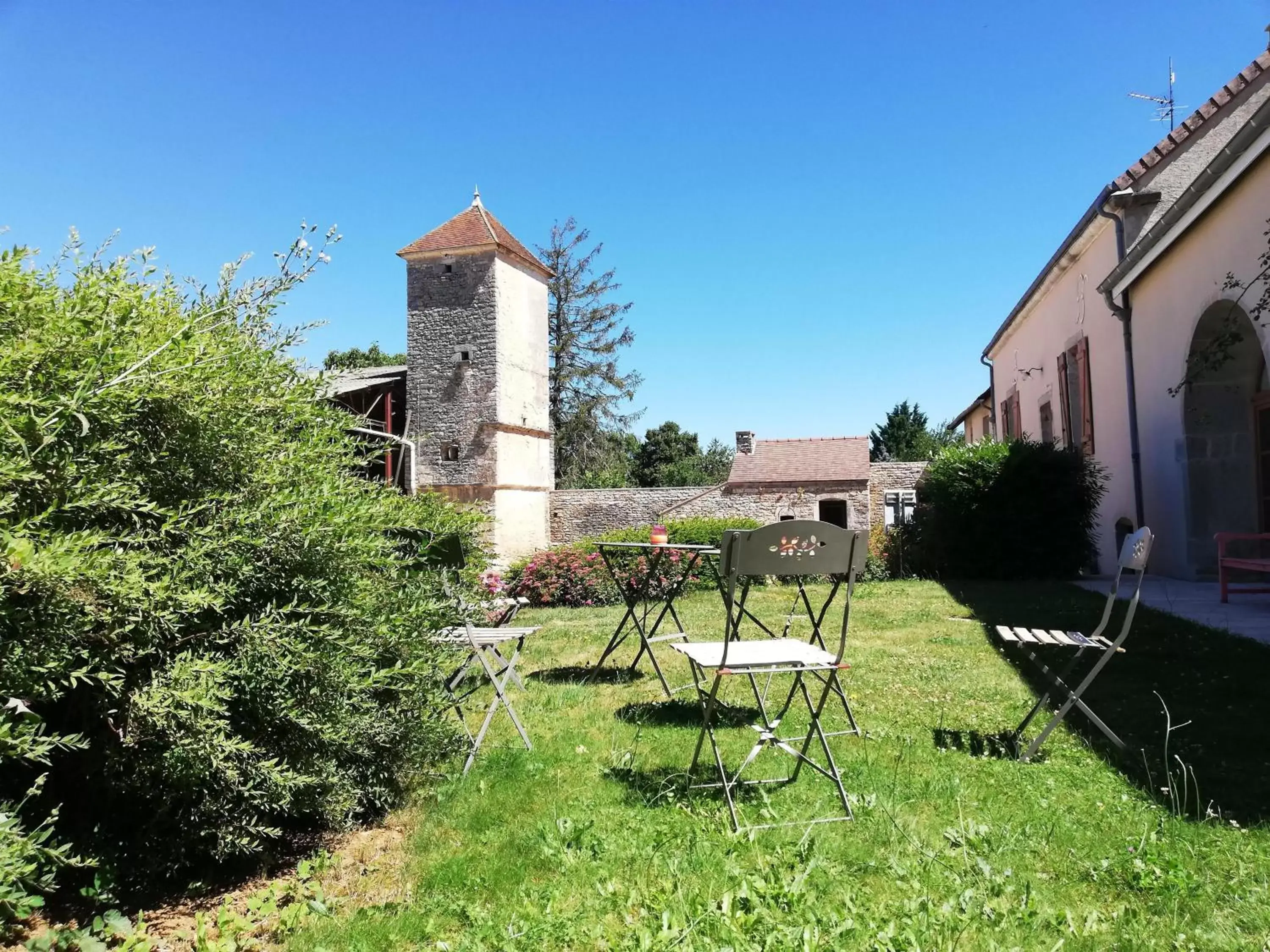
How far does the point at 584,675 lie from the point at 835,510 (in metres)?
15.2

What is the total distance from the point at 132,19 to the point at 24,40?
6.38ft

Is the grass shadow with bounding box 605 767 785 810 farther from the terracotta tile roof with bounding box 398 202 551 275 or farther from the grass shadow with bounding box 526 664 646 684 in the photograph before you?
the terracotta tile roof with bounding box 398 202 551 275

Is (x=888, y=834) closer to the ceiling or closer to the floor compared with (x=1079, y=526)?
closer to the floor

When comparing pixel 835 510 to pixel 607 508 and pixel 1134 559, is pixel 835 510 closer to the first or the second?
pixel 607 508

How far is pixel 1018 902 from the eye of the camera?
238 centimetres

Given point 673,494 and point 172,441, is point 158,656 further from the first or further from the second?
point 673,494

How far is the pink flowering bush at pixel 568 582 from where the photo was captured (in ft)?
40.1

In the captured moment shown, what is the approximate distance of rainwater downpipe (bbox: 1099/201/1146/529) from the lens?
11.1 m

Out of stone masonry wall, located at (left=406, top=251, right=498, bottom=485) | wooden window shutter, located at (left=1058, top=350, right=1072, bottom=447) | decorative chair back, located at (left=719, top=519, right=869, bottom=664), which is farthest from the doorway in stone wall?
decorative chair back, located at (left=719, top=519, right=869, bottom=664)

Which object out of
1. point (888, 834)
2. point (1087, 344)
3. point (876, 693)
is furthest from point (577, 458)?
point (888, 834)

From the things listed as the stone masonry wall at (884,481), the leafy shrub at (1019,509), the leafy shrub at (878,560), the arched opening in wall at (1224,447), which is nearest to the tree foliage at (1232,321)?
the arched opening in wall at (1224,447)

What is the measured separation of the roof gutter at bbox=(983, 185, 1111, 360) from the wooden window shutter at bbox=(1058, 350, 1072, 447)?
1.66 m

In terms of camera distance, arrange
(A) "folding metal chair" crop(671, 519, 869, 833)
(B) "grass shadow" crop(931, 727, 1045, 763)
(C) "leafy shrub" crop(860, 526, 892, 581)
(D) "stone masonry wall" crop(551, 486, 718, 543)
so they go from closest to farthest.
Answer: (A) "folding metal chair" crop(671, 519, 869, 833), (B) "grass shadow" crop(931, 727, 1045, 763), (C) "leafy shrub" crop(860, 526, 892, 581), (D) "stone masonry wall" crop(551, 486, 718, 543)

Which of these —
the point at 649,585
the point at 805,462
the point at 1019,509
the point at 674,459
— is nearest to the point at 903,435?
→ the point at 674,459
